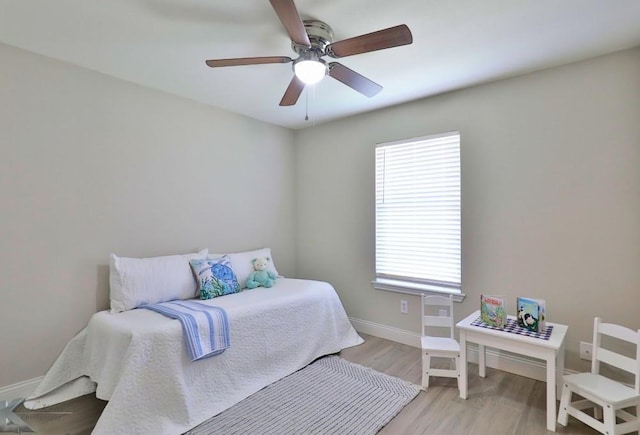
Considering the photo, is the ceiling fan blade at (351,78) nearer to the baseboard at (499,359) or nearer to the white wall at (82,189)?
the white wall at (82,189)

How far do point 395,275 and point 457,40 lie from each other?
2264 millimetres

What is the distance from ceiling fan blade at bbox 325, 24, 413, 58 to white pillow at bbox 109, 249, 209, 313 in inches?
85.6

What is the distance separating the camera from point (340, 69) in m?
2.11

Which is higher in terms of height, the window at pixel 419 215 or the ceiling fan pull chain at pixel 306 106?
the ceiling fan pull chain at pixel 306 106

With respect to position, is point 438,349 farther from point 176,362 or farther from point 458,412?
point 176,362

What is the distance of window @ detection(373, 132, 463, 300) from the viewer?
123 inches

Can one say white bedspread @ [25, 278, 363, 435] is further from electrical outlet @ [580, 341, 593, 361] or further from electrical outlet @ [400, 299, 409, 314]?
electrical outlet @ [580, 341, 593, 361]

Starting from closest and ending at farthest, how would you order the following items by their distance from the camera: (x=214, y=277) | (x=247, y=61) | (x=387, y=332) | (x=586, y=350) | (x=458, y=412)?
1. (x=247, y=61)
2. (x=458, y=412)
3. (x=586, y=350)
4. (x=214, y=277)
5. (x=387, y=332)

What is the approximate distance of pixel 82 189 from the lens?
2.62 meters

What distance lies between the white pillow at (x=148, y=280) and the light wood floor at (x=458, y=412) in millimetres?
723

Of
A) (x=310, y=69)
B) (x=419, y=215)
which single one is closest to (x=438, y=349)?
(x=419, y=215)

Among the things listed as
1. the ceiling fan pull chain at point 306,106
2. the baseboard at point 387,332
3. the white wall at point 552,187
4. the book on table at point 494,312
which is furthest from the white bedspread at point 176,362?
the ceiling fan pull chain at point 306,106

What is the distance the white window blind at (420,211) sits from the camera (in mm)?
3121

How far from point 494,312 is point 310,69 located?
2.16 meters
